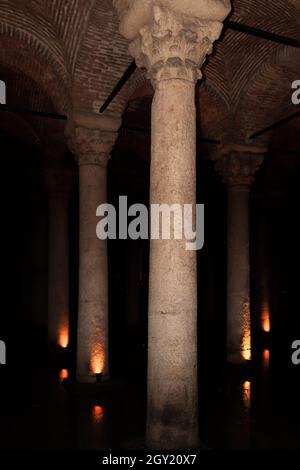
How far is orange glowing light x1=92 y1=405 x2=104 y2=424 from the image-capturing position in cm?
579

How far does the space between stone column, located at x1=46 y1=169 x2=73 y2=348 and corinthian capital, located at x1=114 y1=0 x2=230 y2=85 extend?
689 centimetres

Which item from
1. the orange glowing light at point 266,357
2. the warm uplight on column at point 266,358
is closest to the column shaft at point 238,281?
the warm uplight on column at point 266,358

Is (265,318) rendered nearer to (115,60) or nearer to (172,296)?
(115,60)

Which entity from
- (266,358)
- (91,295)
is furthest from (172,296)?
(266,358)

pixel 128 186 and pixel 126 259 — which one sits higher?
pixel 128 186

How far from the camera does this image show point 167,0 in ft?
13.7

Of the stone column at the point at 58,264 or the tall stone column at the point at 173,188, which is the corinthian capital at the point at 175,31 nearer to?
the tall stone column at the point at 173,188

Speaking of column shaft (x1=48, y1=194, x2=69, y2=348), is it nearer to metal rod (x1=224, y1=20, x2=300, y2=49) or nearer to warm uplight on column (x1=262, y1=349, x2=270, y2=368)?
warm uplight on column (x1=262, y1=349, x2=270, y2=368)

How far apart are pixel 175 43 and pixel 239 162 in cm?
515

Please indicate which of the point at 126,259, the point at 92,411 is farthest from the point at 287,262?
the point at 92,411

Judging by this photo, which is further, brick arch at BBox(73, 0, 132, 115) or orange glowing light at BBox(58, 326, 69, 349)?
orange glowing light at BBox(58, 326, 69, 349)

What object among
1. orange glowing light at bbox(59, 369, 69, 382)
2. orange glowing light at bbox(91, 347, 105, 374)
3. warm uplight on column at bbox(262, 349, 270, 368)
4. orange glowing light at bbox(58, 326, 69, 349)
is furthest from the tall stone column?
orange glowing light at bbox(58, 326, 69, 349)

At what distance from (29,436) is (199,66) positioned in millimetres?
4364
